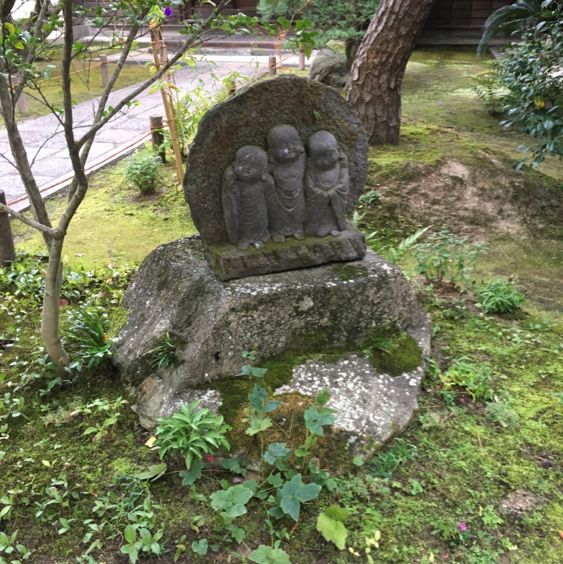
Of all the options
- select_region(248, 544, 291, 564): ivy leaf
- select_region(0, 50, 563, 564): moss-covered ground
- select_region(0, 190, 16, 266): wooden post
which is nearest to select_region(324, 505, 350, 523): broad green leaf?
select_region(0, 50, 563, 564): moss-covered ground

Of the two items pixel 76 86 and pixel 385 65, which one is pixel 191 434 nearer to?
pixel 385 65

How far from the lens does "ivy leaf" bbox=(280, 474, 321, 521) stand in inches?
89.5

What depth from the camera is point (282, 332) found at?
3.09m

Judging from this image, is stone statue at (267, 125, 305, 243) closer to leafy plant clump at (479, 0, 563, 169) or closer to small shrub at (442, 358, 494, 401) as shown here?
small shrub at (442, 358, 494, 401)

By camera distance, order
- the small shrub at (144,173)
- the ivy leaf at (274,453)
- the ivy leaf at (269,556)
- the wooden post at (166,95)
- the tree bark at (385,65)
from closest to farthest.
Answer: the ivy leaf at (269,556)
the ivy leaf at (274,453)
the wooden post at (166,95)
the tree bark at (385,65)
the small shrub at (144,173)

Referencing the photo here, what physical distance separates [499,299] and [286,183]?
6.13 feet

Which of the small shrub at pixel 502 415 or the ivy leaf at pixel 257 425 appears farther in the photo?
the small shrub at pixel 502 415

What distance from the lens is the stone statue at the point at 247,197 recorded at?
3.05 meters

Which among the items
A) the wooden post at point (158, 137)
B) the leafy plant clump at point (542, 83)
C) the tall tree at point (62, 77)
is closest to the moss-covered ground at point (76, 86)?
the wooden post at point (158, 137)

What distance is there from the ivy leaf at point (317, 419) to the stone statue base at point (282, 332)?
30cm

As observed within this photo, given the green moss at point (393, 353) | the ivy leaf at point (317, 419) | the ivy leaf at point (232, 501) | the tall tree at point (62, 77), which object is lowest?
the green moss at point (393, 353)

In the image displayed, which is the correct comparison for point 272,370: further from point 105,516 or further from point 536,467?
Result: point 536,467

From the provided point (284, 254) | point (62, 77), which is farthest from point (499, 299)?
point (62, 77)

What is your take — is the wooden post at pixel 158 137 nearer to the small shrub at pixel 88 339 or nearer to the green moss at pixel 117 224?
the green moss at pixel 117 224
